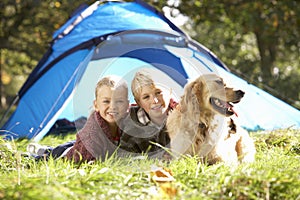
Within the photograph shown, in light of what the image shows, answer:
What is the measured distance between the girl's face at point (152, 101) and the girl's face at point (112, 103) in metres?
0.09

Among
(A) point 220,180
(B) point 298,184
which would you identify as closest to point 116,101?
(A) point 220,180

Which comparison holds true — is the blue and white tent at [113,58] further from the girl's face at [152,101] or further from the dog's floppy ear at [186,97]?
the dog's floppy ear at [186,97]

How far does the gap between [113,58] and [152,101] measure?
1.78 metres

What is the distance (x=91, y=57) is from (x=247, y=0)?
4341 mm

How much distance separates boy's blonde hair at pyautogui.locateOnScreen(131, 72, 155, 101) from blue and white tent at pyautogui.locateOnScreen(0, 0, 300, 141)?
147cm

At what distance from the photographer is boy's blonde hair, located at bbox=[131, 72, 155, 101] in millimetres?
2533

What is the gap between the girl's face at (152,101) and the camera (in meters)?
2.57

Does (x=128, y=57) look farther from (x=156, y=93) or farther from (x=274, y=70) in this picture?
(x=274, y=70)

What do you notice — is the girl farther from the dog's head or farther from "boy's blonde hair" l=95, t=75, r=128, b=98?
the dog's head

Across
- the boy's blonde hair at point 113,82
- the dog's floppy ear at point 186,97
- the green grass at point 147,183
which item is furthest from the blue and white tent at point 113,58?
the green grass at point 147,183

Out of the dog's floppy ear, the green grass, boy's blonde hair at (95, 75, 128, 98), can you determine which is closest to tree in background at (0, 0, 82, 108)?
boy's blonde hair at (95, 75, 128, 98)

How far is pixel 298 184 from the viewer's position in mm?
1797

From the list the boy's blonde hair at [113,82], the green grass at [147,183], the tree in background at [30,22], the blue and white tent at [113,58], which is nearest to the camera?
the green grass at [147,183]

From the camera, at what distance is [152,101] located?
2.58 m
